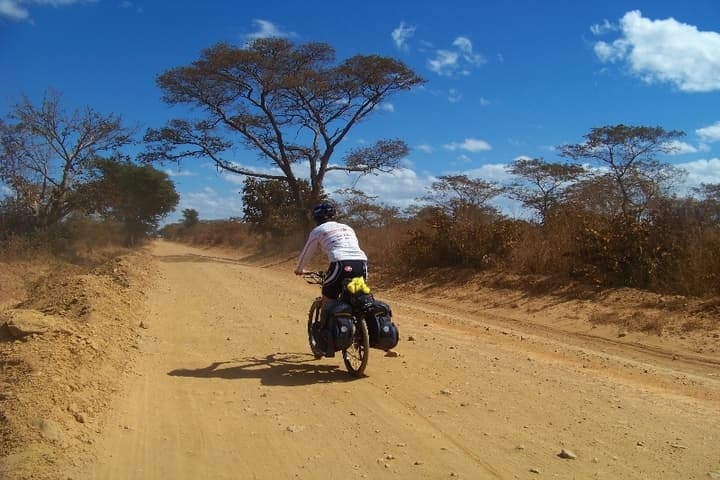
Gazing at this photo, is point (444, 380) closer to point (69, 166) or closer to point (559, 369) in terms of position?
point (559, 369)

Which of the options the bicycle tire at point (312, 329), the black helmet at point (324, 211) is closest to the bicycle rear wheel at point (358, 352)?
the bicycle tire at point (312, 329)

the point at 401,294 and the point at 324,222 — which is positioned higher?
the point at 324,222

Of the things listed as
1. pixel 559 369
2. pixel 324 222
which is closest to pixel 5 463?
pixel 324 222

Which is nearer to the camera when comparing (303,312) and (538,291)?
(303,312)

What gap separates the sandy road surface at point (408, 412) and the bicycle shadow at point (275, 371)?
2 cm

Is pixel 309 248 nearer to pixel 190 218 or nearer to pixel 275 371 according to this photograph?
pixel 275 371

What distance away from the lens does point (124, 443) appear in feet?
14.0

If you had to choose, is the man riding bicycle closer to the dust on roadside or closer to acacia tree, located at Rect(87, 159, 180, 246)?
the dust on roadside

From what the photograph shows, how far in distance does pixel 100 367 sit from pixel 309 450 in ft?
9.41

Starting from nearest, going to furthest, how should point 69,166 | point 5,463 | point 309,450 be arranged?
point 5,463
point 309,450
point 69,166

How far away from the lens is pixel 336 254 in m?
6.16

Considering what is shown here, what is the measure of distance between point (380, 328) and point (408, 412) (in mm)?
1162

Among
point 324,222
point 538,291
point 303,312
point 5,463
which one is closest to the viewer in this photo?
point 5,463

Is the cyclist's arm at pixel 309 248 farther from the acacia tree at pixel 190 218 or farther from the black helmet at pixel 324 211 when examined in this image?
the acacia tree at pixel 190 218
